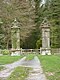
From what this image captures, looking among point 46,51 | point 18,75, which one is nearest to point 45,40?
point 46,51

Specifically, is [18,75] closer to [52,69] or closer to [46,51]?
[52,69]

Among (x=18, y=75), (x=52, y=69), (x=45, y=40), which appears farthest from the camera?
(x=45, y=40)

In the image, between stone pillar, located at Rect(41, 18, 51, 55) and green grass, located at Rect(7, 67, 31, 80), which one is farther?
stone pillar, located at Rect(41, 18, 51, 55)

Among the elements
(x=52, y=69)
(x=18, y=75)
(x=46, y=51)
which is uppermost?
(x=18, y=75)

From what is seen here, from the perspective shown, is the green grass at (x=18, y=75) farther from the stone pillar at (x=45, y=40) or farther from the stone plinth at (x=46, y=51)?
the stone pillar at (x=45, y=40)

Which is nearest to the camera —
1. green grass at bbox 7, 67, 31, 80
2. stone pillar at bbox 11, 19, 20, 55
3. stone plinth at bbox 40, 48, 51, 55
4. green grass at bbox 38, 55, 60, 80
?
green grass at bbox 7, 67, 31, 80

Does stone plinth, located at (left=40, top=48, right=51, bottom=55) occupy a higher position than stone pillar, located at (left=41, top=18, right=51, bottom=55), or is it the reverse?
stone pillar, located at (left=41, top=18, right=51, bottom=55)

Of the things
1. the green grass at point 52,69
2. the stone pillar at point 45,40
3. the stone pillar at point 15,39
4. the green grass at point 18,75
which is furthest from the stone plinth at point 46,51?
the green grass at point 18,75

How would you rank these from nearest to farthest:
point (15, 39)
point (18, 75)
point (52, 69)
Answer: point (18, 75) < point (52, 69) < point (15, 39)

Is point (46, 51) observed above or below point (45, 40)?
below

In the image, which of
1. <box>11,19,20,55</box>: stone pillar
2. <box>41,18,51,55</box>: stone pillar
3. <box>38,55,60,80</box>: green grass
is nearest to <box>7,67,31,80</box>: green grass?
<box>38,55,60,80</box>: green grass

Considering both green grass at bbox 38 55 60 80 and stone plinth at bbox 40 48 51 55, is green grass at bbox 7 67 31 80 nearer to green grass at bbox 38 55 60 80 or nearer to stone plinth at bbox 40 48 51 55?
green grass at bbox 38 55 60 80

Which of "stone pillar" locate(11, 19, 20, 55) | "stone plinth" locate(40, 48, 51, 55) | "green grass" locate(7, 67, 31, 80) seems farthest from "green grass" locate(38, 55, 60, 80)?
"stone pillar" locate(11, 19, 20, 55)

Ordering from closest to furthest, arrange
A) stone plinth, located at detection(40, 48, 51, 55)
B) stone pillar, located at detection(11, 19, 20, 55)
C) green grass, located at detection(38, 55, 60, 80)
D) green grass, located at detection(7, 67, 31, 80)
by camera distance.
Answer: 1. green grass, located at detection(7, 67, 31, 80)
2. green grass, located at detection(38, 55, 60, 80)
3. stone plinth, located at detection(40, 48, 51, 55)
4. stone pillar, located at detection(11, 19, 20, 55)
